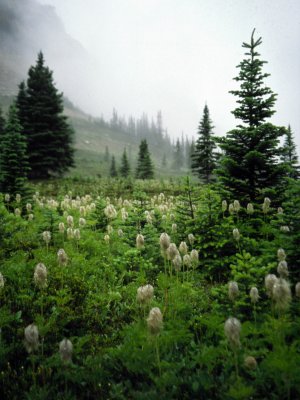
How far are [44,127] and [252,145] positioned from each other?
2650 cm

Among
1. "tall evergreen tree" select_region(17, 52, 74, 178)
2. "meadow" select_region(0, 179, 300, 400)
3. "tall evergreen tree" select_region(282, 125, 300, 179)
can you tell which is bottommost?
"meadow" select_region(0, 179, 300, 400)

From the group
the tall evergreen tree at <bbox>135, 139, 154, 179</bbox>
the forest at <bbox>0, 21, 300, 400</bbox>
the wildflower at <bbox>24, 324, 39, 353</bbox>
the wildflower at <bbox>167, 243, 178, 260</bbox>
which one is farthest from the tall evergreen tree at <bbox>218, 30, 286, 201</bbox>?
the tall evergreen tree at <bbox>135, 139, 154, 179</bbox>

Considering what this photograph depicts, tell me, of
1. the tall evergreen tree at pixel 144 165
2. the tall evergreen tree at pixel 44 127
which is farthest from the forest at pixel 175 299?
the tall evergreen tree at pixel 144 165

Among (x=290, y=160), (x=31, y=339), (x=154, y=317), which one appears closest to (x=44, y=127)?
(x=290, y=160)

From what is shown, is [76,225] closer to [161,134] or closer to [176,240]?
[176,240]

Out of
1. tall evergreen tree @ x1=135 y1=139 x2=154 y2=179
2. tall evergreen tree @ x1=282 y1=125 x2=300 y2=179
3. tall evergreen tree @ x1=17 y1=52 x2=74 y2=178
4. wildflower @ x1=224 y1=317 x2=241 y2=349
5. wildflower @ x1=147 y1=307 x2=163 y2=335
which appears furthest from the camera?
tall evergreen tree @ x1=135 y1=139 x2=154 y2=179

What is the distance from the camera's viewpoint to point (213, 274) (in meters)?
5.95

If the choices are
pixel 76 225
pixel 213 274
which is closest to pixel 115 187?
pixel 76 225

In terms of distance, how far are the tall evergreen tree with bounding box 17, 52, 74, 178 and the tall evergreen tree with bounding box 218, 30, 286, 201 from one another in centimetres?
2304

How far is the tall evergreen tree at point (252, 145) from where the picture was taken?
757 centimetres

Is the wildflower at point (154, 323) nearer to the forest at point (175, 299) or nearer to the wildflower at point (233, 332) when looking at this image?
the forest at point (175, 299)

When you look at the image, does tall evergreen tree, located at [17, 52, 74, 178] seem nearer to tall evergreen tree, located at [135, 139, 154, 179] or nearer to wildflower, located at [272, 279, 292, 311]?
tall evergreen tree, located at [135, 139, 154, 179]

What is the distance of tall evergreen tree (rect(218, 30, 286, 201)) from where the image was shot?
298 inches

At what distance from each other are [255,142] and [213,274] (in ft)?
14.7
